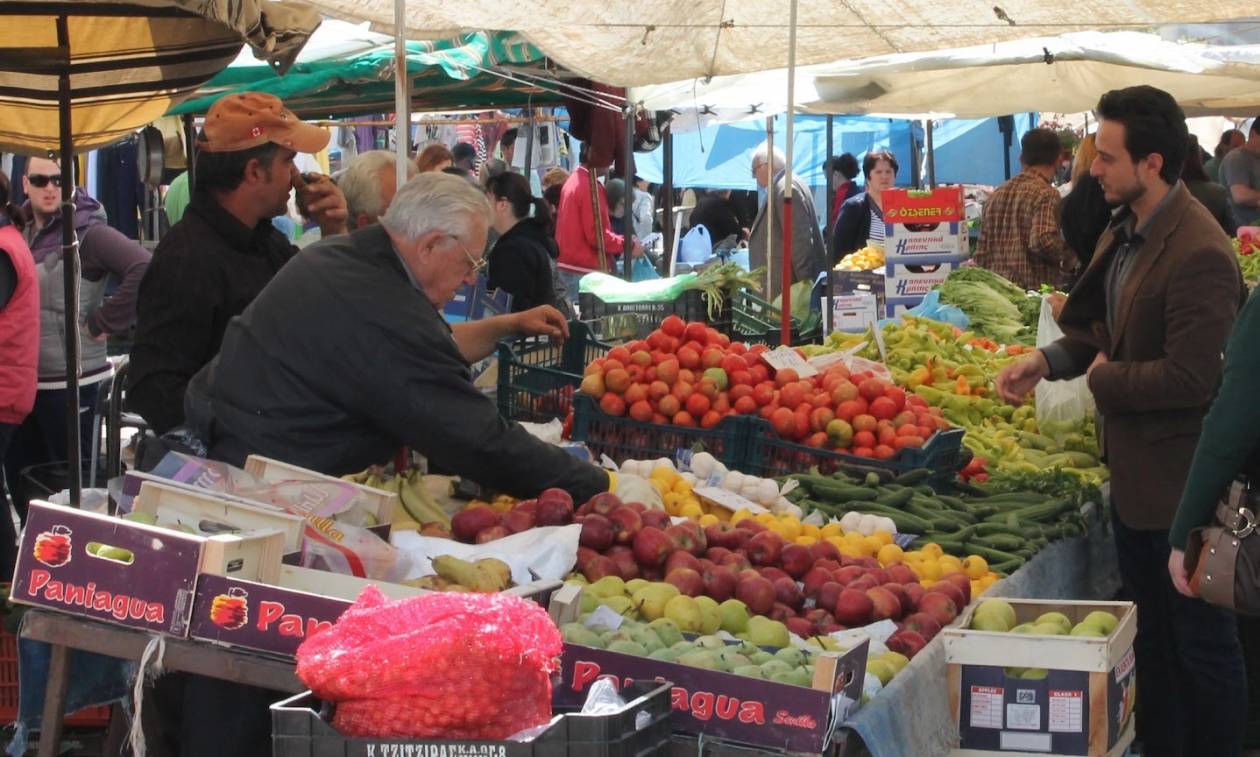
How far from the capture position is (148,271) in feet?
15.2

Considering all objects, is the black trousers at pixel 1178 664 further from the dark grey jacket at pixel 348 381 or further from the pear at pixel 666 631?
the dark grey jacket at pixel 348 381

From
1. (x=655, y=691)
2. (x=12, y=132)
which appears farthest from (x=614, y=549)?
(x=12, y=132)

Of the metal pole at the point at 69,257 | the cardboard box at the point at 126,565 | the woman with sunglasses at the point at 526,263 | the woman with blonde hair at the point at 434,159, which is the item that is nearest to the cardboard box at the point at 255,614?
the cardboard box at the point at 126,565

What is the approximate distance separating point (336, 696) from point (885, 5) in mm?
6017

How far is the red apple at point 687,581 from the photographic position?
150 inches

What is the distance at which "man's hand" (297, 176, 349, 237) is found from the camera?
576 centimetres

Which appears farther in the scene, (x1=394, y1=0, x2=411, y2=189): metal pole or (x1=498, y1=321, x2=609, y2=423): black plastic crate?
(x1=498, y1=321, x2=609, y2=423): black plastic crate

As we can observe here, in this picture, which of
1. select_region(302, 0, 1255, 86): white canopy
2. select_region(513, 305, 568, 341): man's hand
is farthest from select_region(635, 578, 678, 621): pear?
select_region(302, 0, 1255, 86): white canopy

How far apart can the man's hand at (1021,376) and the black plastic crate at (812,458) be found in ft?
1.94

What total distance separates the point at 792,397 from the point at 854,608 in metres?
1.79

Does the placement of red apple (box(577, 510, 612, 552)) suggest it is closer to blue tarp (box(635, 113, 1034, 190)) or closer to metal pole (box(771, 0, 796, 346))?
metal pole (box(771, 0, 796, 346))

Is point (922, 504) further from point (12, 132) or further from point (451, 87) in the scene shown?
point (451, 87)

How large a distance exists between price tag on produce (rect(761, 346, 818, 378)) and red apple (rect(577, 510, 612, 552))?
197cm

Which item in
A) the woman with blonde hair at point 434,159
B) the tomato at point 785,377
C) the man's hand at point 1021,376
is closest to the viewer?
the man's hand at point 1021,376
